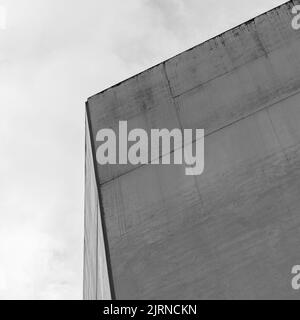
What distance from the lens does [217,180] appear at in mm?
9047

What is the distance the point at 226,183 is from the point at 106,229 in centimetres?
207

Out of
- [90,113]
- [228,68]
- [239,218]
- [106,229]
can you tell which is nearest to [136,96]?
[90,113]

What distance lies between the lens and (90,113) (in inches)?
440

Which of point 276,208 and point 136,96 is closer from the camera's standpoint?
point 276,208

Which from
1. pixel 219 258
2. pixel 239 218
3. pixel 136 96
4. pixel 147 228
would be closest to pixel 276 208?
pixel 239 218

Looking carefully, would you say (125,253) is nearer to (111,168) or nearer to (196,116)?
(111,168)

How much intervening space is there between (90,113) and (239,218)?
4.02 metres

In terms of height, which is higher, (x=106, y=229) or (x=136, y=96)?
(x=136, y=96)

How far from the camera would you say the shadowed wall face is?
816 cm

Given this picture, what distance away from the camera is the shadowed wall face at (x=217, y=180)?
26.8 feet
